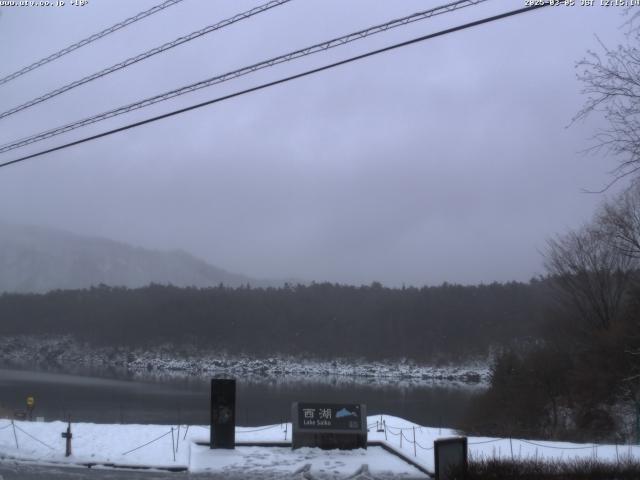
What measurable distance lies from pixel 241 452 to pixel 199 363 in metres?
127

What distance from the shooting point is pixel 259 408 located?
55.7 metres

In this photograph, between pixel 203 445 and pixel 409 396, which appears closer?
pixel 203 445

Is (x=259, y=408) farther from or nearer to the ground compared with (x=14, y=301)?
nearer to the ground

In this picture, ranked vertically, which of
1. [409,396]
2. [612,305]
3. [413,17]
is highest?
[413,17]

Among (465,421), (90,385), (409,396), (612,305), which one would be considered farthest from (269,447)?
(90,385)

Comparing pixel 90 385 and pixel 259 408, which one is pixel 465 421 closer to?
pixel 259 408

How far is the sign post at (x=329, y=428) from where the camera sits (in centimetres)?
2097

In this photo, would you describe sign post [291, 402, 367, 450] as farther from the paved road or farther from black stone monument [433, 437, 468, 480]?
black stone monument [433, 437, 468, 480]

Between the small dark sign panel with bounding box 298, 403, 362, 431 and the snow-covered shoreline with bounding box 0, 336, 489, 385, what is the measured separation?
9264 centimetres

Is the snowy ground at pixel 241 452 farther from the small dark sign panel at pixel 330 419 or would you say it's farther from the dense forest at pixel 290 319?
the dense forest at pixel 290 319

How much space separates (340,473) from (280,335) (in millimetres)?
149374

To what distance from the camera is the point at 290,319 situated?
17388 centimetres

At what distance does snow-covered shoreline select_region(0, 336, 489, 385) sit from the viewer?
408ft

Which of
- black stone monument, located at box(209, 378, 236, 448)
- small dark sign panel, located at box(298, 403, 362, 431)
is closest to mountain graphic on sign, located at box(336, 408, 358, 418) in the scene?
small dark sign panel, located at box(298, 403, 362, 431)
